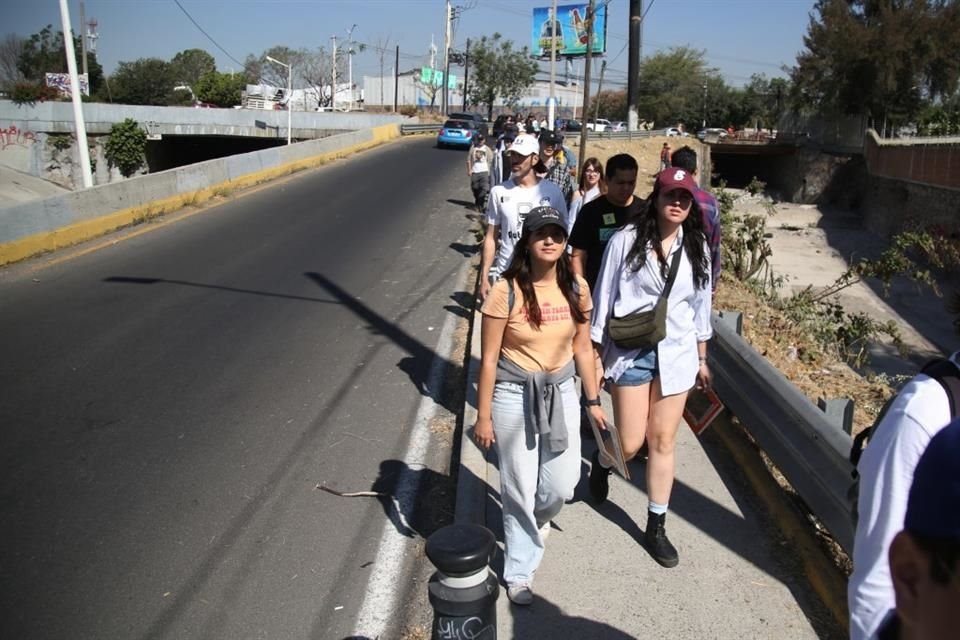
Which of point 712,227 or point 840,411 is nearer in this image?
point 840,411

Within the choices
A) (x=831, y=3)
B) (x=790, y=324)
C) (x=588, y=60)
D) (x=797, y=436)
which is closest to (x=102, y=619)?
(x=797, y=436)

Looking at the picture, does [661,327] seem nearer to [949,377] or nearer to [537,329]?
[537,329]

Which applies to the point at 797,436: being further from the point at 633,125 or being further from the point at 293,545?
the point at 633,125

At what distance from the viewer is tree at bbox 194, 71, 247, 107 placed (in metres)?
66.8

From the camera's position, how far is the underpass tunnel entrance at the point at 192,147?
135 feet

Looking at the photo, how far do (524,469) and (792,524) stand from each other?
60.2 inches

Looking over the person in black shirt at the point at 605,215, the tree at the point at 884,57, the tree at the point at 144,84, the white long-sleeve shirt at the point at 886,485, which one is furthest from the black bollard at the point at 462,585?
the tree at the point at 144,84

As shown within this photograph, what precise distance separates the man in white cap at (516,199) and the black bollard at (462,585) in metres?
3.26

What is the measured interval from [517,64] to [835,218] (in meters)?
43.0

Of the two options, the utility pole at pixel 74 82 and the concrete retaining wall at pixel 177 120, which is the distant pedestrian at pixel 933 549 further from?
the concrete retaining wall at pixel 177 120

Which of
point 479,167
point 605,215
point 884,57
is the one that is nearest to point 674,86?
point 884,57

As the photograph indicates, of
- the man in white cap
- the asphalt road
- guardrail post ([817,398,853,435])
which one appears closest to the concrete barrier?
the asphalt road

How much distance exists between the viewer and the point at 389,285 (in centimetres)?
1050

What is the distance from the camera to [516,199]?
19.5 ft
